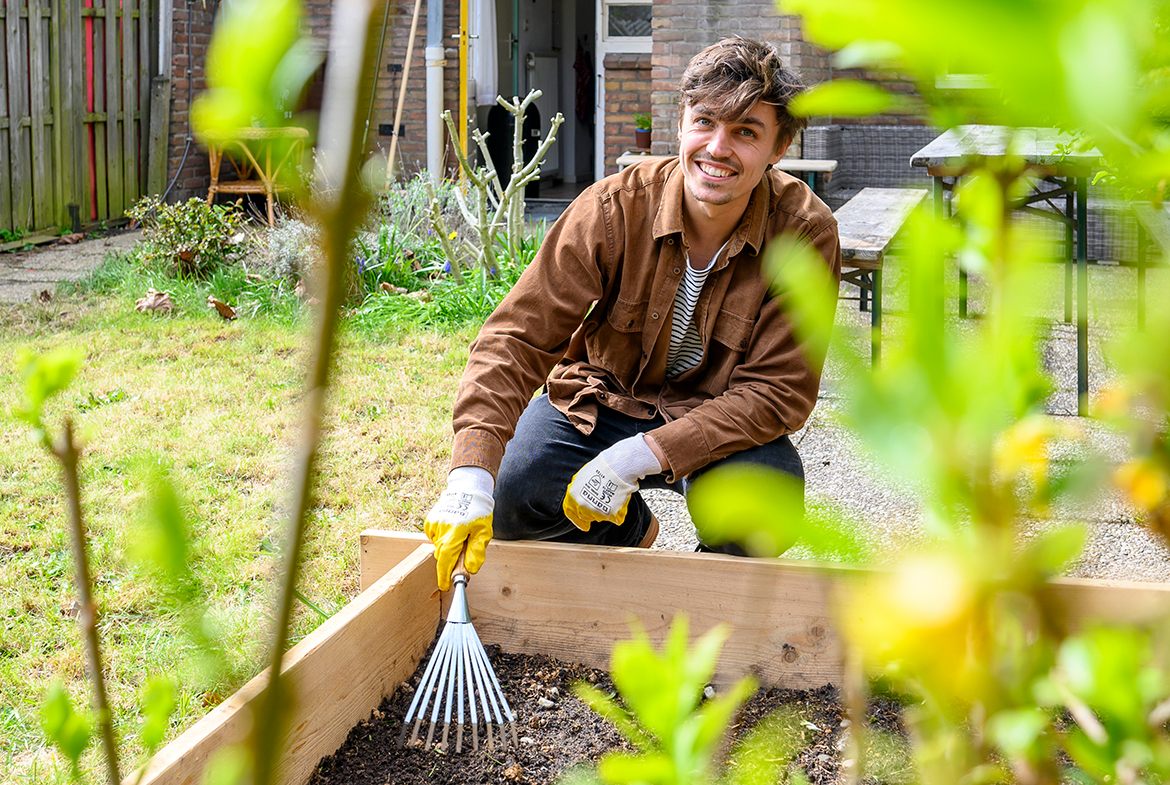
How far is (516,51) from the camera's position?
34.9ft

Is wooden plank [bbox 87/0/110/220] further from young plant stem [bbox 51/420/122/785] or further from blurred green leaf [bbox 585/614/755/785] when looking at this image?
blurred green leaf [bbox 585/614/755/785]

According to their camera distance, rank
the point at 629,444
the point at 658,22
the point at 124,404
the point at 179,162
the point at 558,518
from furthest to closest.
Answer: the point at 179,162, the point at 658,22, the point at 124,404, the point at 558,518, the point at 629,444

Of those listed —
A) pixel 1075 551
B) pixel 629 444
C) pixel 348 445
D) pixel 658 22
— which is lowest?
pixel 348 445

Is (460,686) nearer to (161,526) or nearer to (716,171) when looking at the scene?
(716,171)

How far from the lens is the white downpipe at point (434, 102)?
334 inches

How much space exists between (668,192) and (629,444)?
54cm

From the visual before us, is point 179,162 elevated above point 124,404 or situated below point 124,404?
above

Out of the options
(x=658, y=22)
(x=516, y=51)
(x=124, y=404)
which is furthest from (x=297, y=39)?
(x=516, y=51)

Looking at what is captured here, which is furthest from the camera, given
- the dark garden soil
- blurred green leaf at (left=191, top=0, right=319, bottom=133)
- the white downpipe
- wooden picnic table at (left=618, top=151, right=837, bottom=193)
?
the white downpipe

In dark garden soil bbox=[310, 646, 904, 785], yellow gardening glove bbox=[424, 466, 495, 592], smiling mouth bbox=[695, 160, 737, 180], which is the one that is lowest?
dark garden soil bbox=[310, 646, 904, 785]

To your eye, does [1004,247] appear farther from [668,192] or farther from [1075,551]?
[668,192]

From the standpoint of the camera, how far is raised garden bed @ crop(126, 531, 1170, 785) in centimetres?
179

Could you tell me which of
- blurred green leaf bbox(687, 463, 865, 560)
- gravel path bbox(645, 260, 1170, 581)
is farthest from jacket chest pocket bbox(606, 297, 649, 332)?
blurred green leaf bbox(687, 463, 865, 560)

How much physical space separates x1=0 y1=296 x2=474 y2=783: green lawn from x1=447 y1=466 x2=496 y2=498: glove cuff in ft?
1.00
